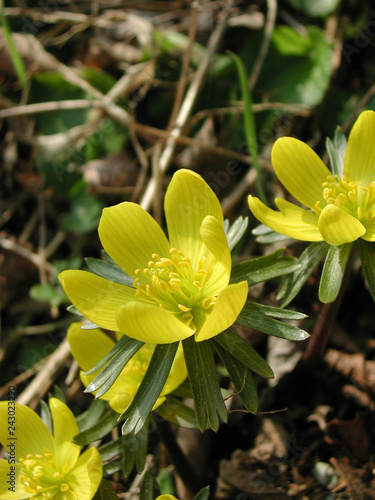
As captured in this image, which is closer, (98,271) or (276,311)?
(276,311)

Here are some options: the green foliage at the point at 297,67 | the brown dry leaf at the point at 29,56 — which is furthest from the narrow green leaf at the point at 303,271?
the brown dry leaf at the point at 29,56

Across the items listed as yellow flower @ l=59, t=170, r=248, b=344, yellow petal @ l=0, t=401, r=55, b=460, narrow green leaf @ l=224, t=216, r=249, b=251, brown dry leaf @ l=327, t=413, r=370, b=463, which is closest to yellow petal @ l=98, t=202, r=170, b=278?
yellow flower @ l=59, t=170, r=248, b=344

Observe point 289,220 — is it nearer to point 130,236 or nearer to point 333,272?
point 333,272

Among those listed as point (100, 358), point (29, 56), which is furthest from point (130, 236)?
point (29, 56)

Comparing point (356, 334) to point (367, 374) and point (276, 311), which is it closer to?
point (367, 374)

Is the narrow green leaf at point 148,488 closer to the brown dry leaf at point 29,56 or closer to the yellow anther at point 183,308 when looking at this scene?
the yellow anther at point 183,308

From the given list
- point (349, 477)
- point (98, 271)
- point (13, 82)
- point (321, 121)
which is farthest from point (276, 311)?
point (13, 82)
